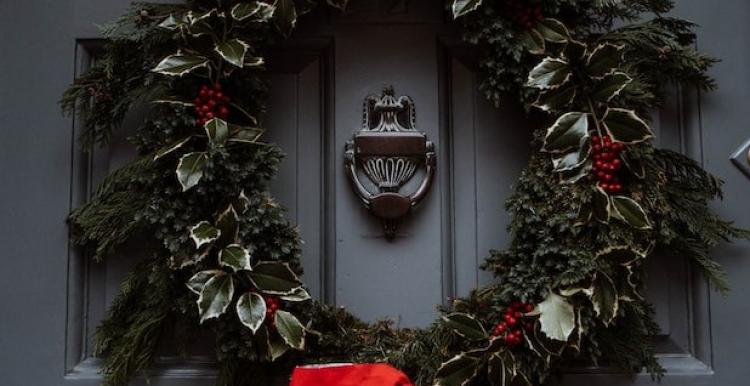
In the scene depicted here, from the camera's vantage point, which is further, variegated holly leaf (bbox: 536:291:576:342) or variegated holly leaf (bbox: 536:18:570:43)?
variegated holly leaf (bbox: 536:18:570:43)

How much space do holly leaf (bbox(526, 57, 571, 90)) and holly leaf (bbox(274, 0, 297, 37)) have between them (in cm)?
44

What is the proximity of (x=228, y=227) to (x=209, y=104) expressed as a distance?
9.0 inches

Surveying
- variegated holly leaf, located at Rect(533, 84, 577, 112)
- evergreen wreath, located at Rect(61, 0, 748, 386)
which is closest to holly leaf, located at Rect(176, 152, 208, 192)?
evergreen wreath, located at Rect(61, 0, 748, 386)

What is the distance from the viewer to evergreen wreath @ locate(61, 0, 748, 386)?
1370mm

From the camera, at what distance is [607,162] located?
1.41 m

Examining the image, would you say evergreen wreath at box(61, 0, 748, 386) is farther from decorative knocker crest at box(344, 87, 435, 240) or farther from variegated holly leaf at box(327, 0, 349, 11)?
decorative knocker crest at box(344, 87, 435, 240)

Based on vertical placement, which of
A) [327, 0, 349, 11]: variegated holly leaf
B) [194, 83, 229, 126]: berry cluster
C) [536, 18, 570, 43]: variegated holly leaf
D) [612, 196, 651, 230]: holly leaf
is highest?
[327, 0, 349, 11]: variegated holly leaf

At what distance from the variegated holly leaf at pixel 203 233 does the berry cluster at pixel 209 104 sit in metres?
0.19

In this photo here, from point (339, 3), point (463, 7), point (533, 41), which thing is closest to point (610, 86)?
point (533, 41)

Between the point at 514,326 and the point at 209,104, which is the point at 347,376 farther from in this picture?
the point at 209,104

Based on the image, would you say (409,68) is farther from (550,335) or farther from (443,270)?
(550,335)

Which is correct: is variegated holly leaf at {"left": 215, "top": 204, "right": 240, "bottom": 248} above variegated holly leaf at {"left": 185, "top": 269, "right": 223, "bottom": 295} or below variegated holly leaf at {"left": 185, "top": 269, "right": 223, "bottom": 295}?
above

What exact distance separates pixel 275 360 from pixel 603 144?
69 cm

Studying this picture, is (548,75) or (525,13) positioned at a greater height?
(525,13)
